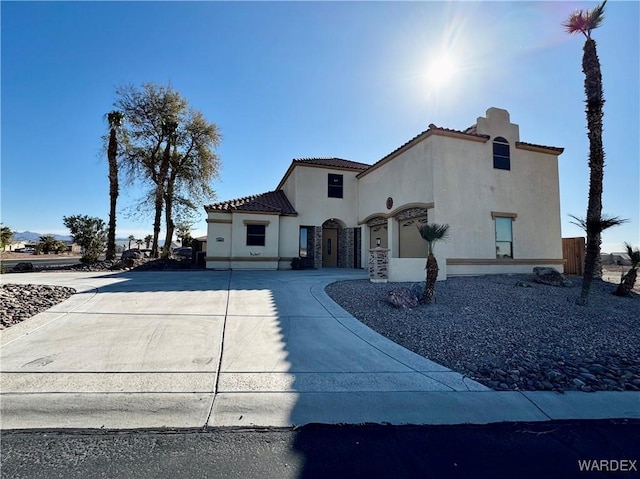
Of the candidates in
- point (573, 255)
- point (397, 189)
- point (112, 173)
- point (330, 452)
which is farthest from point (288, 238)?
point (330, 452)

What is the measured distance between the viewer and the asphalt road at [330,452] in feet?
8.07

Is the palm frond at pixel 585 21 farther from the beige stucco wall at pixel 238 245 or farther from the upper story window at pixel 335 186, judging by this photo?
the beige stucco wall at pixel 238 245

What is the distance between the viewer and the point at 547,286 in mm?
10742

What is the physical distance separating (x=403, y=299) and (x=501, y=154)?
10.3 metres

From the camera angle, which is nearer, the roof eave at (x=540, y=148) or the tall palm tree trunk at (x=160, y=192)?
the roof eave at (x=540, y=148)

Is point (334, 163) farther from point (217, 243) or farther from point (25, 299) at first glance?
point (25, 299)

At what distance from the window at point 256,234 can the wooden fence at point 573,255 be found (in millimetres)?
15859

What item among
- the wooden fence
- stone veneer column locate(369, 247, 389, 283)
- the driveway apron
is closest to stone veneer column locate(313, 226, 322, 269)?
stone veneer column locate(369, 247, 389, 283)

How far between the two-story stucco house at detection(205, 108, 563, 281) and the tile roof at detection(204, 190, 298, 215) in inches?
3.6

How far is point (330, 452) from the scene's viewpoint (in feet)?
8.79

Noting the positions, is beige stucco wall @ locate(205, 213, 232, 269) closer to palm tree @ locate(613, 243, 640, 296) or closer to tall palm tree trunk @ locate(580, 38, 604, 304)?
tall palm tree trunk @ locate(580, 38, 604, 304)

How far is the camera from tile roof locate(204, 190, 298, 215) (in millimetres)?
17483

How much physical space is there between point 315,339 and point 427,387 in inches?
87.1

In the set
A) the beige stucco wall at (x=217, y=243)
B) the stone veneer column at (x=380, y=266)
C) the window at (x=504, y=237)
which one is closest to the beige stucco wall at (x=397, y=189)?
the stone veneer column at (x=380, y=266)
